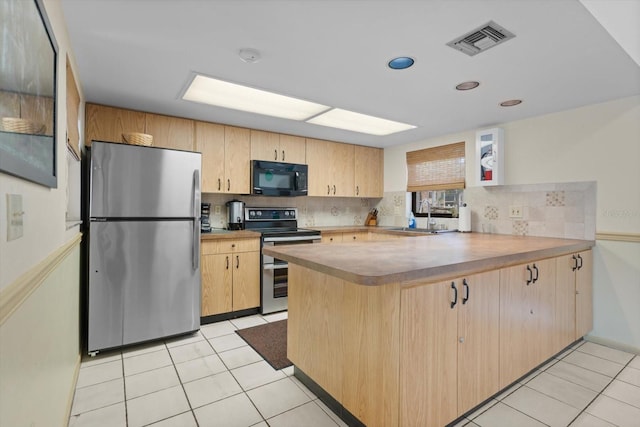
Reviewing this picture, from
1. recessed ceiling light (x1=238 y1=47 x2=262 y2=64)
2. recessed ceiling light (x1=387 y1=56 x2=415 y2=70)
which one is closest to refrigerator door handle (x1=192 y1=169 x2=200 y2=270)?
recessed ceiling light (x1=238 y1=47 x2=262 y2=64)

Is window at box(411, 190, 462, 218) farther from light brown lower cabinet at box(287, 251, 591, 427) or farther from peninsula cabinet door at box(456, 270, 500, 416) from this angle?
peninsula cabinet door at box(456, 270, 500, 416)

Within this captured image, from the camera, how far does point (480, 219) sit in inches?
148

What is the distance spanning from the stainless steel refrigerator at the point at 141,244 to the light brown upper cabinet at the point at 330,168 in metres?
1.70

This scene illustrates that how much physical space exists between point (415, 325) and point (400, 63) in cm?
161

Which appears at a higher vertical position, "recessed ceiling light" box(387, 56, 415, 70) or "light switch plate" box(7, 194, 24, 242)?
"recessed ceiling light" box(387, 56, 415, 70)

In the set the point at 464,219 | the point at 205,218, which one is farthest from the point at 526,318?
the point at 205,218

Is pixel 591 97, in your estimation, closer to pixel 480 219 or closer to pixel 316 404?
pixel 480 219

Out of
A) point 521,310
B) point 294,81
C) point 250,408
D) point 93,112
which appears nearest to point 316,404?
point 250,408

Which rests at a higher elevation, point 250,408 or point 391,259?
point 391,259

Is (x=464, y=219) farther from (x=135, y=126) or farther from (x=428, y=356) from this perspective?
(x=135, y=126)

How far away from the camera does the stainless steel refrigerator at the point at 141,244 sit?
99.9 inches

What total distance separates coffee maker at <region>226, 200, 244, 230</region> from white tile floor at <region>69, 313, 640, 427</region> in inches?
57.4

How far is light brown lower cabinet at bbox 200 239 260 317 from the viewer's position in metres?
3.27

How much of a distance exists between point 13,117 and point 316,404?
197cm
